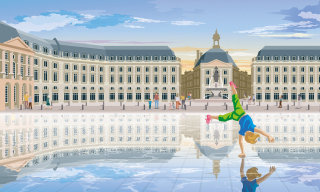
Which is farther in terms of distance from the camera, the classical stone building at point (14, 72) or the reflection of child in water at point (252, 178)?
the classical stone building at point (14, 72)

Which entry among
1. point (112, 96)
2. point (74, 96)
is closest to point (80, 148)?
point (74, 96)

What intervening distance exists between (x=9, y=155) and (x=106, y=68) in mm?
101755

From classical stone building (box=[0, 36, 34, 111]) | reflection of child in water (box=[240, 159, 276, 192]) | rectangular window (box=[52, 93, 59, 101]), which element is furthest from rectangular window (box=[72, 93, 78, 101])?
reflection of child in water (box=[240, 159, 276, 192])

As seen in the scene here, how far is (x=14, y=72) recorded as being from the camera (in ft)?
201

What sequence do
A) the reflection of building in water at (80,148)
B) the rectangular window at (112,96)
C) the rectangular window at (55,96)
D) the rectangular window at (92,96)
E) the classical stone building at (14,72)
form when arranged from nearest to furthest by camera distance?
1. the reflection of building in water at (80,148)
2. the classical stone building at (14,72)
3. the rectangular window at (55,96)
4. the rectangular window at (92,96)
5. the rectangular window at (112,96)

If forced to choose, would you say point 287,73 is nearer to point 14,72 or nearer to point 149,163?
point 14,72

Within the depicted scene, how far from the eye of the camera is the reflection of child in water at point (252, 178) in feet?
26.0

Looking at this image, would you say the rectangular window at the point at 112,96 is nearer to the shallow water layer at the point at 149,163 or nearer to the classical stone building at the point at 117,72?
the classical stone building at the point at 117,72

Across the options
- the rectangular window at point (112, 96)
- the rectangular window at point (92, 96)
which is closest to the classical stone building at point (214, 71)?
the rectangular window at point (112, 96)

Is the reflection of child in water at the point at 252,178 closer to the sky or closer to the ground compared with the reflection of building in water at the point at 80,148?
closer to the ground

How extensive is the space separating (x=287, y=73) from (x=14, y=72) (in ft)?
286

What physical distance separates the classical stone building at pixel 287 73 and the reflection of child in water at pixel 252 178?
11358cm

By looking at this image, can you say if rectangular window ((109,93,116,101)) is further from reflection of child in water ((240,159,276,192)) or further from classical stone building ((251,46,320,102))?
reflection of child in water ((240,159,276,192))

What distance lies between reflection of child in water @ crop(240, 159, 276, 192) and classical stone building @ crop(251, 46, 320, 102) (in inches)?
4472
